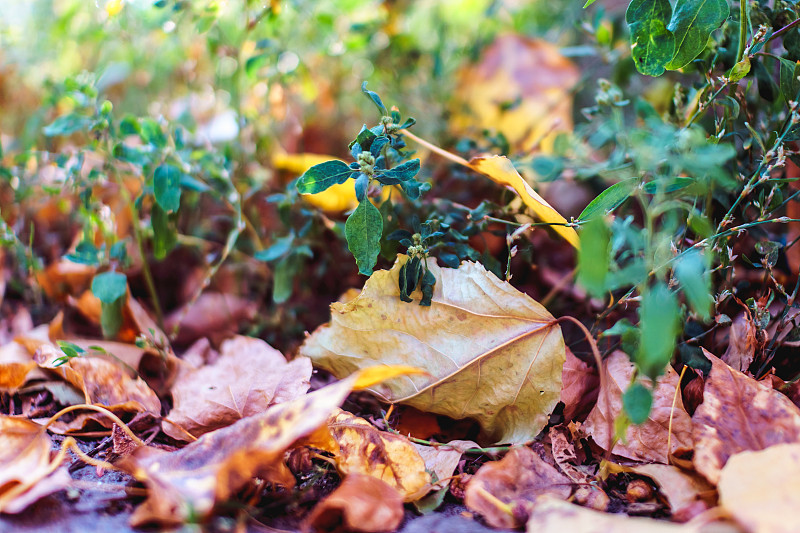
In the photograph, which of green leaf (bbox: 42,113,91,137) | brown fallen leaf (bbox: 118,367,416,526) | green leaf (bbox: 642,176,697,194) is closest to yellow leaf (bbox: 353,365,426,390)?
brown fallen leaf (bbox: 118,367,416,526)

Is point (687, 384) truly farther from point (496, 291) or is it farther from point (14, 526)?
point (14, 526)

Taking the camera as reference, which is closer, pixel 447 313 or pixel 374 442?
pixel 374 442

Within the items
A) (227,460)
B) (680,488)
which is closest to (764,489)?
Result: (680,488)

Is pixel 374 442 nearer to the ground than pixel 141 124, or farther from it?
nearer to the ground

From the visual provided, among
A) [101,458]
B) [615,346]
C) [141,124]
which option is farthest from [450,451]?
[141,124]

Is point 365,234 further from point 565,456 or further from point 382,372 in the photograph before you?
point 565,456

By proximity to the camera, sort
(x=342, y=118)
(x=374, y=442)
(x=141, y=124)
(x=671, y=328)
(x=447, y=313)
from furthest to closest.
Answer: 1. (x=342, y=118)
2. (x=141, y=124)
3. (x=447, y=313)
4. (x=374, y=442)
5. (x=671, y=328)
